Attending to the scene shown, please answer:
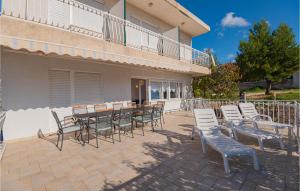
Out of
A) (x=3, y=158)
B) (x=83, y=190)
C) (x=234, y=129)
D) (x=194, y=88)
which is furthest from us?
(x=194, y=88)

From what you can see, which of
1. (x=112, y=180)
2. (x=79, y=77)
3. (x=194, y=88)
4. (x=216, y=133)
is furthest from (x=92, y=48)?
(x=194, y=88)

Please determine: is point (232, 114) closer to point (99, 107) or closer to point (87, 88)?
point (99, 107)

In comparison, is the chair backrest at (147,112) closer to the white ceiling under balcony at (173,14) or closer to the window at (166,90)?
the window at (166,90)

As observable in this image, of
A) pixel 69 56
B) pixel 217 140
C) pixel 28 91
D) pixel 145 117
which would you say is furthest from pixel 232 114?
pixel 28 91

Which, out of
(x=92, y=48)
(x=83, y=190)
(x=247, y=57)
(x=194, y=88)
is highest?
(x=247, y=57)

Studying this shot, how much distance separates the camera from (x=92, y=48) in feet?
33.3

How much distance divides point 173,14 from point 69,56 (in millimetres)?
13717

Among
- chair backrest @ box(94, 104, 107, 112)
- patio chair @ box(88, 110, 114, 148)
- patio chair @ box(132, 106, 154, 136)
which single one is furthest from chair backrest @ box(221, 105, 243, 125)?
chair backrest @ box(94, 104, 107, 112)

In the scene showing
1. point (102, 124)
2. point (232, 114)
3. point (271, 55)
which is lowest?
point (102, 124)

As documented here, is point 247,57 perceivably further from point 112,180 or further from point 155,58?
point 112,180

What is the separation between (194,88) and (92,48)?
17804 mm

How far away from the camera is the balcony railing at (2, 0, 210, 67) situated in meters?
8.98

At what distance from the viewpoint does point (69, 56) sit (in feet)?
33.0

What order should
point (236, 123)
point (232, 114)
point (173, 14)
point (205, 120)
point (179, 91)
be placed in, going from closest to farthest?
point (205, 120)
point (236, 123)
point (232, 114)
point (173, 14)
point (179, 91)
